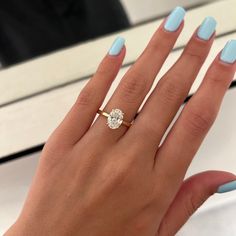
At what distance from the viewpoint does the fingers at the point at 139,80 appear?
54 centimetres

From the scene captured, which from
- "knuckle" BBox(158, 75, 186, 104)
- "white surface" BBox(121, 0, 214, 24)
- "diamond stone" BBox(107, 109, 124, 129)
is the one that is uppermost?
"white surface" BBox(121, 0, 214, 24)

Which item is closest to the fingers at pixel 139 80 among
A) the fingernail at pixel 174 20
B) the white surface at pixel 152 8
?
the fingernail at pixel 174 20

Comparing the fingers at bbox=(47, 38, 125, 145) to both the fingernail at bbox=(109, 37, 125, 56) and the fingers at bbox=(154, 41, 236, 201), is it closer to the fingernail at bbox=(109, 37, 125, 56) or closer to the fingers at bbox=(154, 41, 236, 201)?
the fingernail at bbox=(109, 37, 125, 56)

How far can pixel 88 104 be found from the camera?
1.82ft

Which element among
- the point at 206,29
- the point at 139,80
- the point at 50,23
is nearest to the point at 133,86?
the point at 139,80

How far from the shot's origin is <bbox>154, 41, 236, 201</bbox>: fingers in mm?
525

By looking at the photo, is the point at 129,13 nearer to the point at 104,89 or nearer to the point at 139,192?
the point at 104,89

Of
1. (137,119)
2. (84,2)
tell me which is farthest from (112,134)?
(84,2)

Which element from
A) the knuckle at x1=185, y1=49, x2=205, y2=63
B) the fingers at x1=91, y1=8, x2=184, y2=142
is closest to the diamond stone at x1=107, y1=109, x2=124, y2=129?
the fingers at x1=91, y1=8, x2=184, y2=142

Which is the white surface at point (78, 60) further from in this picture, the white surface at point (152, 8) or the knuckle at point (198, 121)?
the knuckle at point (198, 121)

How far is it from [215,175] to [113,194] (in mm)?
140

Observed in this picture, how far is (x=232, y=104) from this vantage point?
62 centimetres

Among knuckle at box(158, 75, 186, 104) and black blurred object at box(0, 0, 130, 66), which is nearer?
knuckle at box(158, 75, 186, 104)

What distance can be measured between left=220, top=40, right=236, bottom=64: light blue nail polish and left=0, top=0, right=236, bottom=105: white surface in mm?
117
